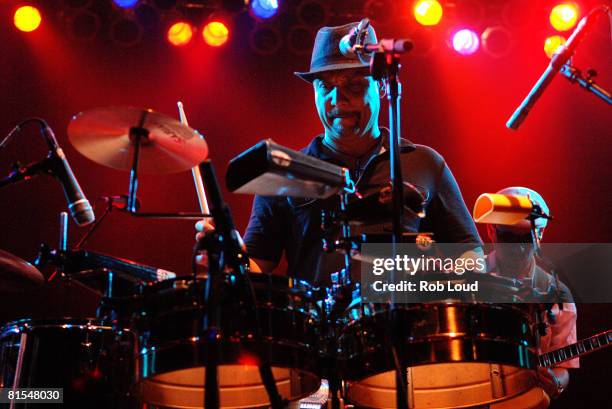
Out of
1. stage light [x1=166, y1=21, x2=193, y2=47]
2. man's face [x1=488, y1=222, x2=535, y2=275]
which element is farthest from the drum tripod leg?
stage light [x1=166, y1=21, x2=193, y2=47]

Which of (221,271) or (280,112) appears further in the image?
(280,112)

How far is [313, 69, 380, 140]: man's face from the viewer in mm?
3080

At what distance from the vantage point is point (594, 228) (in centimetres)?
498

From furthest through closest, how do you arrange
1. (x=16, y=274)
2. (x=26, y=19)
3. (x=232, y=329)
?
1. (x=26, y=19)
2. (x=16, y=274)
3. (x=232, y=329)

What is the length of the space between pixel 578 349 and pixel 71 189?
9.07ft

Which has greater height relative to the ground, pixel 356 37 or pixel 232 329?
pixel 356 37

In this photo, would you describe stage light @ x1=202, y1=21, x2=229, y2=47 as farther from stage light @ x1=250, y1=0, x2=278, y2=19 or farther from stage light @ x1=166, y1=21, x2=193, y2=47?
stage light @ x1=250, y1=0, x2=278, y2=19

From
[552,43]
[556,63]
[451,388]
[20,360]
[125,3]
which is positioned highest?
[125,3]

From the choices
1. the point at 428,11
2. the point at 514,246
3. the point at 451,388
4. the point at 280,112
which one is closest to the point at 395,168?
the point at 451,388

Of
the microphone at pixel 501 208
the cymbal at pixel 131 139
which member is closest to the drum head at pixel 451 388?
the microphone at pixel 501 208

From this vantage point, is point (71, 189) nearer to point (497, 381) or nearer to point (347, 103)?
point (347, 103)

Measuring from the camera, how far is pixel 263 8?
199 inches

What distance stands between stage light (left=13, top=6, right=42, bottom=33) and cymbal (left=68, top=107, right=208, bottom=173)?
309 cm

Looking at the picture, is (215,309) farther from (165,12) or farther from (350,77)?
(165,12)
